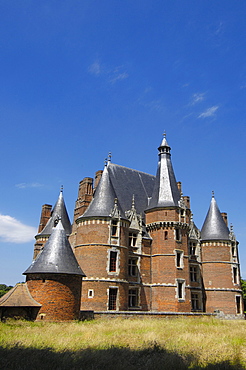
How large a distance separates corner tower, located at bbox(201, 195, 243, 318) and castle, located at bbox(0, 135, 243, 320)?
0.11 m

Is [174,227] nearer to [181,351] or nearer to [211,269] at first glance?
[211,269]

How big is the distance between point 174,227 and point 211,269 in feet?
27.3

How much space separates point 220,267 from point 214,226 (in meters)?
4.88

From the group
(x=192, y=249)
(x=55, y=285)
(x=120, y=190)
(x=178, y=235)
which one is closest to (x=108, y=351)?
(x=55, y=285)

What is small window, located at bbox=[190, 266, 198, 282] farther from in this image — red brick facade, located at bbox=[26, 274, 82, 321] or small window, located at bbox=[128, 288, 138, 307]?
red brick facade, located at bbox=[26, 274, 82, 321]

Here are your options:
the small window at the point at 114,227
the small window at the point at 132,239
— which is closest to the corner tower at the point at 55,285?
the small window at the point at 114,227

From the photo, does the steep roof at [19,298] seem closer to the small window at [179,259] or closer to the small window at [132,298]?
the small window at [132,298]

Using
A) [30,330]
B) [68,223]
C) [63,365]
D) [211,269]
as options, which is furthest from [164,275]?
[63,365]

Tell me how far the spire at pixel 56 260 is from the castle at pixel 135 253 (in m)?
0.06

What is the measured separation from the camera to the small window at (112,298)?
2731 cm

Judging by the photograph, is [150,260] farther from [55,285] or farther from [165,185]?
[55,285]

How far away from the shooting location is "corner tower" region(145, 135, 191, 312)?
3025cm

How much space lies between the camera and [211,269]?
1431 inches

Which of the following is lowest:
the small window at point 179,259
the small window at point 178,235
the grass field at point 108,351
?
the grass field at point 108,351
